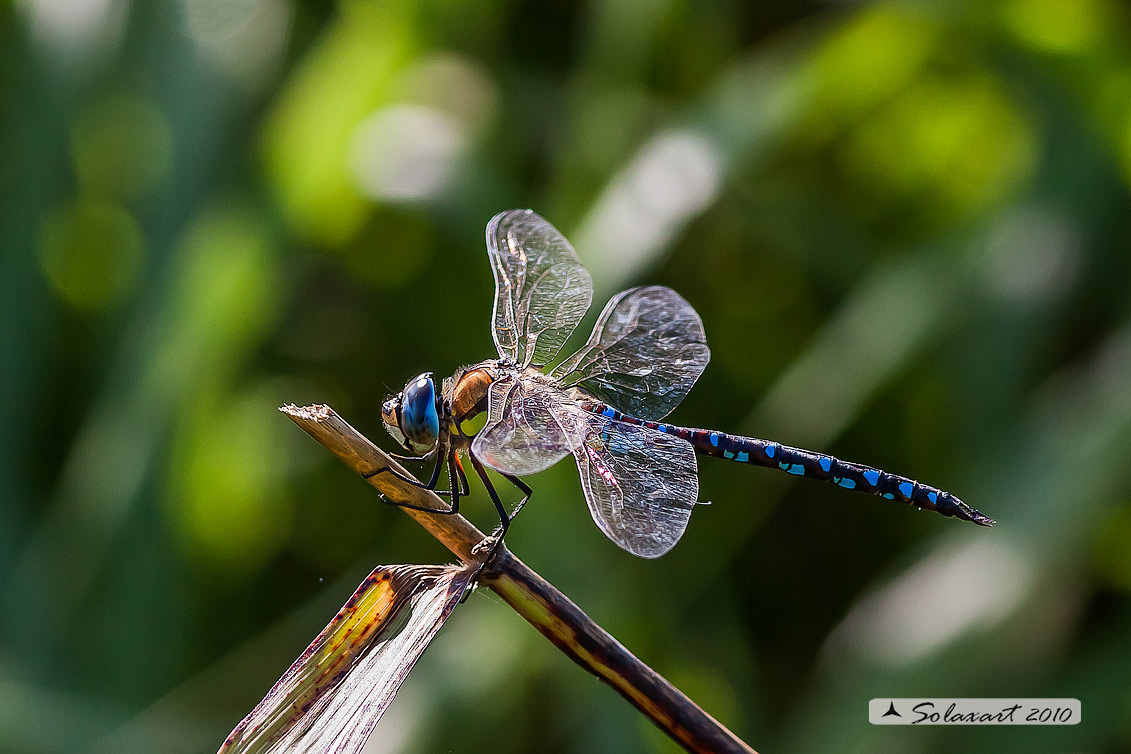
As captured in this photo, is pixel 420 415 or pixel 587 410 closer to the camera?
pixel 420 415

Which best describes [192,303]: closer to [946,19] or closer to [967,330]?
[967,330]

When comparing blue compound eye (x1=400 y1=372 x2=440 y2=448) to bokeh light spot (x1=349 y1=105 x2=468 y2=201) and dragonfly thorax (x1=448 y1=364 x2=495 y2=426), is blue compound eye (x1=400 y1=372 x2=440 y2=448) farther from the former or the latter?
bokeh light spot (x1=349 y1=105 x2=468 y2=201)

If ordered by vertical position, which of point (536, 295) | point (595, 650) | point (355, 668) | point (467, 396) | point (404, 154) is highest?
point (404, 154)

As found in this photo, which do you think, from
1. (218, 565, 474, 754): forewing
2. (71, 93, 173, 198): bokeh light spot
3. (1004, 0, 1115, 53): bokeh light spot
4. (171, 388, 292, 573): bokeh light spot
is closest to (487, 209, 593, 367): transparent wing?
(218, 565, 474, 754): forewing

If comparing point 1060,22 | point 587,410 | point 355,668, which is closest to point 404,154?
point 587,410

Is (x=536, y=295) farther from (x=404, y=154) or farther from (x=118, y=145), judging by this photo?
(x=118, y=145)

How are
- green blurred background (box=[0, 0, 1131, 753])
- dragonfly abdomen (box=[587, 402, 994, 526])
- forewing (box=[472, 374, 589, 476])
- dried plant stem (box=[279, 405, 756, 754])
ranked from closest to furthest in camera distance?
dried plant stem (box=[279, 405, 756, 754]) → forewing (box=[472, 374, 589, 476]) → dragonfly abdomen (box=[587, 402, 994, 526]) → green blurred background (box=[0, 0, 1131, 753])

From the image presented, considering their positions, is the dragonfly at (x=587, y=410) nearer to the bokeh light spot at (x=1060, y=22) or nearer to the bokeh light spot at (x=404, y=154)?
the bokeh light spot at (x=404, y=154)
